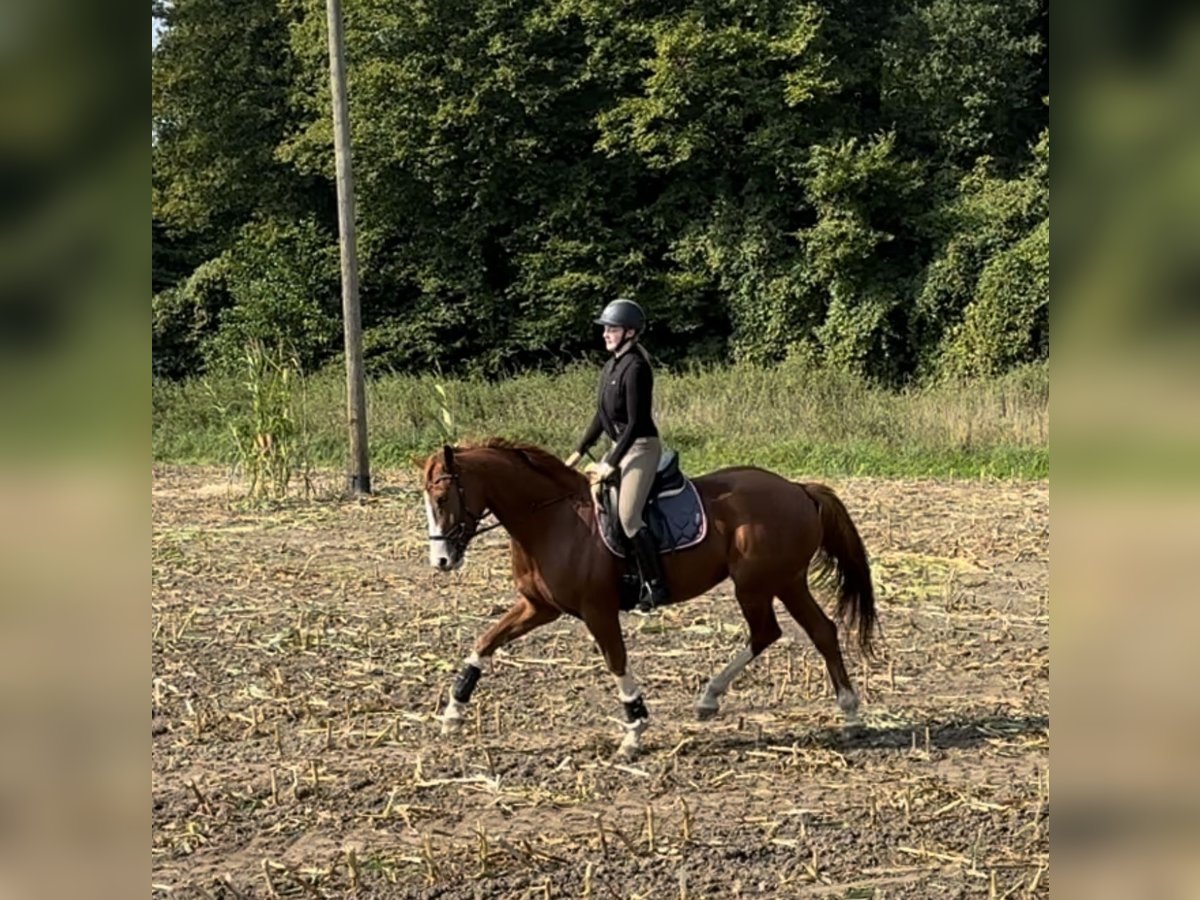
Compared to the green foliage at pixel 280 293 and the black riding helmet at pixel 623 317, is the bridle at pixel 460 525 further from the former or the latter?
the green foliage at pixel 280 293

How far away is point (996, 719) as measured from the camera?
651 centimetres

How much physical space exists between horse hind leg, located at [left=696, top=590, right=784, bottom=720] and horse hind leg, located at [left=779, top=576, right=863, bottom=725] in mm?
135

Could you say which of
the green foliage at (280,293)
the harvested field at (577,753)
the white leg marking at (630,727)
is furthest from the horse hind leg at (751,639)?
the green foliage at (280,293)

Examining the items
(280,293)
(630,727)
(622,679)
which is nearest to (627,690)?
(622,679)

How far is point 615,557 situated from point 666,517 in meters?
0.34

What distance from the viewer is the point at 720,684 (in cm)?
643

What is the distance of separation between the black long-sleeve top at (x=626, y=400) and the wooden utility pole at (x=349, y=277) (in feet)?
34.5

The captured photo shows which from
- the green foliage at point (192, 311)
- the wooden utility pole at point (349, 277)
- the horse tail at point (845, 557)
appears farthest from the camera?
the green foliage at point (192, 311)

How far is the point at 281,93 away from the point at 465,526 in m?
34.2

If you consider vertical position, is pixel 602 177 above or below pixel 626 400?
above

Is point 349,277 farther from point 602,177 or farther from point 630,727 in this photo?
point 602,177

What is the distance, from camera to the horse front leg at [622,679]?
5.98 meters

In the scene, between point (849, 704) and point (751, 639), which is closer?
point (849, 704)
